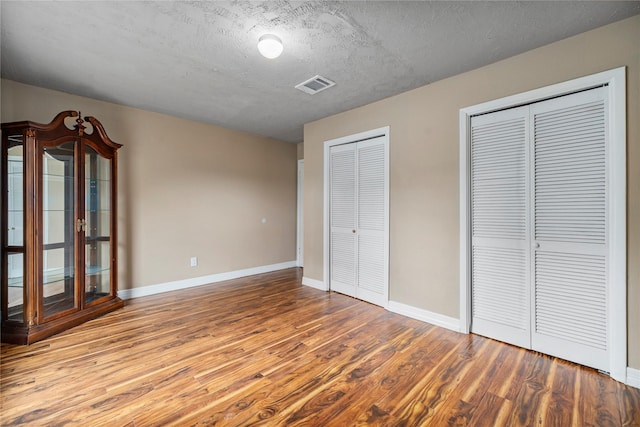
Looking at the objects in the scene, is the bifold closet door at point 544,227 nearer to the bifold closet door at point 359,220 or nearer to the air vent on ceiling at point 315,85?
the bifold closet door at point 359,220

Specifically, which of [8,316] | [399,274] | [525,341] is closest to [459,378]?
[525,341]

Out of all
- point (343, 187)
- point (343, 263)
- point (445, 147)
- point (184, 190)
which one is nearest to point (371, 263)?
point (343, 263)

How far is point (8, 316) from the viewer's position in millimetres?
2646

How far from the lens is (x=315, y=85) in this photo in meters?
3.09

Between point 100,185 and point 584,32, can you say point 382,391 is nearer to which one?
point 584,32

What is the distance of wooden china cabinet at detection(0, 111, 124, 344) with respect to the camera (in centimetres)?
262

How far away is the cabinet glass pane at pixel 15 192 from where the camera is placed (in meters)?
2.65

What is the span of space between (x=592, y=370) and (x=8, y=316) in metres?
5.09

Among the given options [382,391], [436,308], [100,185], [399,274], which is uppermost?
[100,185]

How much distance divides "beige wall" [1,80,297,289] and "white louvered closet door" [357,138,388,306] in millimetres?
2236

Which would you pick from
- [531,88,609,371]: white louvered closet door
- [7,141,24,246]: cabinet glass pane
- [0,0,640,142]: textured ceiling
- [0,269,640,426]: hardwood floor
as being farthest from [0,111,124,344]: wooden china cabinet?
[531,88,609,371]: white louvered closet door

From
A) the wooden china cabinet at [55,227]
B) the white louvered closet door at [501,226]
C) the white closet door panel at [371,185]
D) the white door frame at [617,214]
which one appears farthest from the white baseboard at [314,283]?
the white door frame at [617,214]

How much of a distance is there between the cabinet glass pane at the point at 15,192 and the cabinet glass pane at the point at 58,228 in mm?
160

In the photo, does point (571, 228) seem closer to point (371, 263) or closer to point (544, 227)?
point (544, 227)
